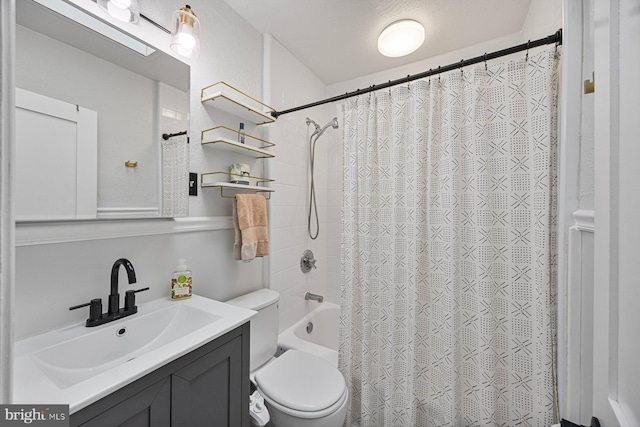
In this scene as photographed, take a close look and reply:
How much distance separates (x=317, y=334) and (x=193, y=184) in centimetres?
159

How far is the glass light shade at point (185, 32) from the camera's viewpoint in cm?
112

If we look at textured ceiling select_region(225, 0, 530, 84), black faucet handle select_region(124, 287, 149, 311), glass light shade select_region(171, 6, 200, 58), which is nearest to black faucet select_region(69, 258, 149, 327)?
black faucet handle select_region(124, 287, 149, 311)

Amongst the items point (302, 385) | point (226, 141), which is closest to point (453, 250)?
point (302, 385)

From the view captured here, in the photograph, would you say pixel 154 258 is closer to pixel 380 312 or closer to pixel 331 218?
pixel 380 312

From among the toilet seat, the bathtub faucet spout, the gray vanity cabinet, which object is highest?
the gray vanity cabinet

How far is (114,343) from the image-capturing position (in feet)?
2.97

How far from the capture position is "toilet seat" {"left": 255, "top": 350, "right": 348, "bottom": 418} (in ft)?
3.76

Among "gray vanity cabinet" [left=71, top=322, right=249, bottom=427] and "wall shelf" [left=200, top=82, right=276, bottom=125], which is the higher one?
"wall shelf" [left=200, top=82, right=276, bottom=125]

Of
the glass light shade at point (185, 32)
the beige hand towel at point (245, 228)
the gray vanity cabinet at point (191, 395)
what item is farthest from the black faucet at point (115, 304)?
the glass light shade at point (185, 32)

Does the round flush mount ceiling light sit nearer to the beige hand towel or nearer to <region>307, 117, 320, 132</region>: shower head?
<region>307, 117, 320, 132</region>: shower head

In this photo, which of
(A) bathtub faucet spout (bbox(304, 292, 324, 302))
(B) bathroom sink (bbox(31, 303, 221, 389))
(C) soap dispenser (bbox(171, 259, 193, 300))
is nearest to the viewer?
(B) bathroom sink (bbox(31, 303, 221, 389))

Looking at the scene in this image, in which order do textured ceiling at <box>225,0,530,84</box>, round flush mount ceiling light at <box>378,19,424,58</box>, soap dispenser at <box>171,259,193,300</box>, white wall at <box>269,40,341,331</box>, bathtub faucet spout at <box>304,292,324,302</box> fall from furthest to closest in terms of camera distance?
1. bathtub faucet spout at <box>304,292,324,302</box>
2. white wall at <box>269,40,341,331</box>
3. round flush mount ceiling light at <box>378,19,424,58</box>
4. textured ceiling at <box>225,0,530,84</box>
5. soap dispenser at <box>171,259,193,300</box>

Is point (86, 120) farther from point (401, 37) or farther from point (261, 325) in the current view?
point (401, 37)

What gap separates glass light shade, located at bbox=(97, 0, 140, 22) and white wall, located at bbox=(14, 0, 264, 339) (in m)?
0.03
